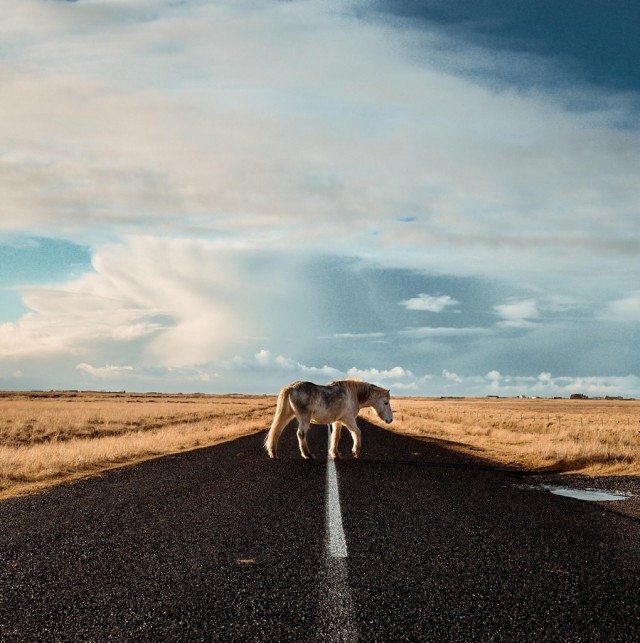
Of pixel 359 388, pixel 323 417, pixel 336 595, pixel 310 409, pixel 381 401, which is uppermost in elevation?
pixel 359 388

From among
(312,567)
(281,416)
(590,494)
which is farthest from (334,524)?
(281,416)

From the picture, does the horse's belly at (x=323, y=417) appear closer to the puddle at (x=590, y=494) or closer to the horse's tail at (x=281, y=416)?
the horse's tail at (x=281, y=416)

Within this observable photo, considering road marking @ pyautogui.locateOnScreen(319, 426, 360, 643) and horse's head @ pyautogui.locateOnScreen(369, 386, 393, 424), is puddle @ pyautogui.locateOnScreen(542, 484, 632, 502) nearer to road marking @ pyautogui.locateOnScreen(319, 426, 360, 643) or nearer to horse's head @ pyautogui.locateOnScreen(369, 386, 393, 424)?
road marking @ pyautogui.locateOnScreen(319, 426, 360, 643)

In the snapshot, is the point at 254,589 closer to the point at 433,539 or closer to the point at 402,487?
the point at 433,539

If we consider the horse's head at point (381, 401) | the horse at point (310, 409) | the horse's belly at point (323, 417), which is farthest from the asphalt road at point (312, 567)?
the horse's head at point (381, 401)

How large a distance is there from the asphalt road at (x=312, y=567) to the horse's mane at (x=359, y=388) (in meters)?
5.86

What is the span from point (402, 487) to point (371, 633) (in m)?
6.96

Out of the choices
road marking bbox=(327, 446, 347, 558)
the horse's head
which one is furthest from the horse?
road marking bbox=(327, 446, 347, 558)

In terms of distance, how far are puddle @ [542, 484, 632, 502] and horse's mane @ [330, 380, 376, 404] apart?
5934 millimetres

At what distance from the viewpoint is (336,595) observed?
4719 millimetres

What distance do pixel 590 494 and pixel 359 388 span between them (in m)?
6.94

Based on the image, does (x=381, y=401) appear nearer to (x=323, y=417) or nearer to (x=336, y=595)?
(x=323, y=417)

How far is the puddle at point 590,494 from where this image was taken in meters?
10.7

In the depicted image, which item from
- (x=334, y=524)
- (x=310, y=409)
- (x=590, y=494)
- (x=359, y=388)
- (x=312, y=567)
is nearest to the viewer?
(x=312, y=567)
